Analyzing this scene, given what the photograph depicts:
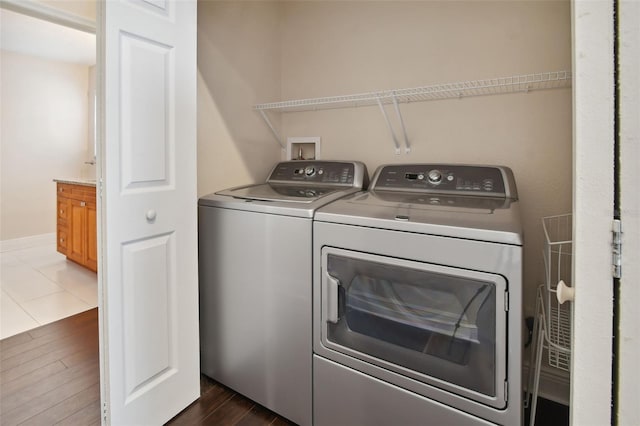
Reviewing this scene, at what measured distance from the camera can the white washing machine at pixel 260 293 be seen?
1436mm

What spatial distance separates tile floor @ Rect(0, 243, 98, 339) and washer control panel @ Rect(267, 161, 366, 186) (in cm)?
194

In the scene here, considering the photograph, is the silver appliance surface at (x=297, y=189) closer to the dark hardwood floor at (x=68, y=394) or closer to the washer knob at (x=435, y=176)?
the washer knob at (x=435, y=176)

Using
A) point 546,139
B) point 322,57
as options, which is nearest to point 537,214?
point 546,139

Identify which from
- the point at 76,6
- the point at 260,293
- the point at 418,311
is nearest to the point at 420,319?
the point at 418,311

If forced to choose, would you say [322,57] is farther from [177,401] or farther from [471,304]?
[177,401]

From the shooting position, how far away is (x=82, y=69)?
5.01 meters

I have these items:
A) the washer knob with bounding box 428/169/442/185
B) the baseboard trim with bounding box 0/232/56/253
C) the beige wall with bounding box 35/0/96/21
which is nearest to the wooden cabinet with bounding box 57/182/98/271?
the baseboard trim with bounding box 0/232/56/253

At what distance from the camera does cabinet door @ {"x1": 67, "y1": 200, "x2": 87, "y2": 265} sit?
3510 mm

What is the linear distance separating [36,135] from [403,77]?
16.6ft

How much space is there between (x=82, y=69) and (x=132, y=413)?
5.41m

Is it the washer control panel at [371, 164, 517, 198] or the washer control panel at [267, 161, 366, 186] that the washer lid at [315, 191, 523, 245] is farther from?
the washer control panel at [267, 161, 366, 186]

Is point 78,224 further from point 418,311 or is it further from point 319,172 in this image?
point 418,311

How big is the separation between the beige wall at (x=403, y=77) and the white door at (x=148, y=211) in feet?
1.39

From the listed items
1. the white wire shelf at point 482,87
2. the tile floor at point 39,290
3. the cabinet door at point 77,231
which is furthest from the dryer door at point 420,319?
the cabinet door at point 77,231
